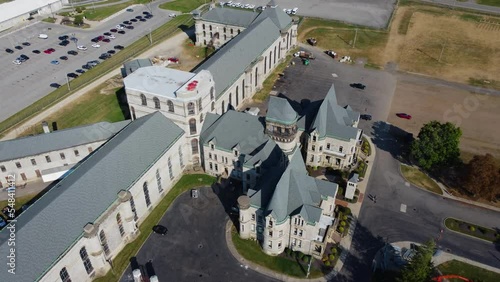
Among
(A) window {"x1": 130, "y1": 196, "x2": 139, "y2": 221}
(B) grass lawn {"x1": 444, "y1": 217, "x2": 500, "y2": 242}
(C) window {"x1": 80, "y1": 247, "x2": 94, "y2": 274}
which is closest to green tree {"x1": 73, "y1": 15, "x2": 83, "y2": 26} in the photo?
(A) window {"x1": 130, "y1": 196, "x2": 139, "y2": 221}

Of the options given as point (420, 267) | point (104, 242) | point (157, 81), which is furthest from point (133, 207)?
point (420, 267)

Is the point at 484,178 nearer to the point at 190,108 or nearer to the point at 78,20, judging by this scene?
the point at 190,108

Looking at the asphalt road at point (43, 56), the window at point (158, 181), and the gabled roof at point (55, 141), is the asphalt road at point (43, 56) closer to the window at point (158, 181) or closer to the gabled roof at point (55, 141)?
the gabled roof at point (55, 141)

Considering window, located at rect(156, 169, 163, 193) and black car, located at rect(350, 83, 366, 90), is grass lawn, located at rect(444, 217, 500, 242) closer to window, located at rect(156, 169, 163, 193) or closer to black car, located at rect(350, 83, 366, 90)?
black car, located at rect(350, 83, 366, 90)

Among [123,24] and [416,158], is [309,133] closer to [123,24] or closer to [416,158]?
[416,158]

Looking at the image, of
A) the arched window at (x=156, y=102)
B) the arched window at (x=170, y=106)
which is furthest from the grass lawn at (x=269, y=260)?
the arched window at (x=156, y=102)

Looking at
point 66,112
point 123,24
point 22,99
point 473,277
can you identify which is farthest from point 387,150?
point 123,24
